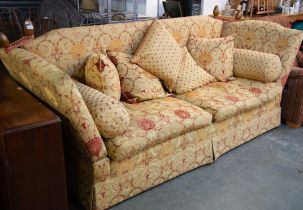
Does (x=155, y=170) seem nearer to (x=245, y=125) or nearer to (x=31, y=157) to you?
(x=31, y=157)

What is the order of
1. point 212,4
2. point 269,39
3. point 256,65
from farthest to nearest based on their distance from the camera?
point 212,4
point 269,39
point 256,65

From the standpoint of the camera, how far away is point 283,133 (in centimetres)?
272

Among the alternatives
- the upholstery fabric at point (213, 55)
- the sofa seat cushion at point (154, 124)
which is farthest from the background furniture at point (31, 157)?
the upholstery fabric at point (213, 55)

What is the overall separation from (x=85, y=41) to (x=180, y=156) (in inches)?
37.7

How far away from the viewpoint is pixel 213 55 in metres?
2.62

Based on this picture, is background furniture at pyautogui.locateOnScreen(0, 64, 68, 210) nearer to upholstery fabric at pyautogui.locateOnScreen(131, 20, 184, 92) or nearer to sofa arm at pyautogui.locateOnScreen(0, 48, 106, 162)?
sofa arm at pyautogui.locateOnScreen(0, 48, 106, 162)

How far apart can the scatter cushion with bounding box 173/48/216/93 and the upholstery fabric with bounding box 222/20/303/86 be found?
558mm

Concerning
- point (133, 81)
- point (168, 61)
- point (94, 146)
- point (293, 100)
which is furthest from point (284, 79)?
point (94, 146)

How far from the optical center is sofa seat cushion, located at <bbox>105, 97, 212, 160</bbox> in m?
1.70

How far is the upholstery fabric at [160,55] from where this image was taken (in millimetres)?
2266

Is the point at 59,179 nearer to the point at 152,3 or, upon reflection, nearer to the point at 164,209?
the point at 164,209

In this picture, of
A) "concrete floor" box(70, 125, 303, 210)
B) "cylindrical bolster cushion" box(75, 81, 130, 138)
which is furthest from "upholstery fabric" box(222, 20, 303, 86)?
"cylindrical bolster cushion" box(75, 81, 130, 138)

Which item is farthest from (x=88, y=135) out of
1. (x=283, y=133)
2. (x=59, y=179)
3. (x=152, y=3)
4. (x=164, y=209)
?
(x=152, y=3)

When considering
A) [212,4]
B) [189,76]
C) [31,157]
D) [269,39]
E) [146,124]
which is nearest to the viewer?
[31,157]
